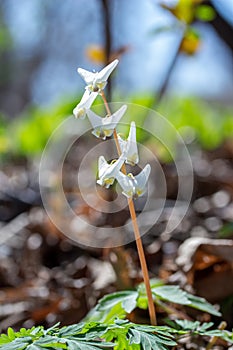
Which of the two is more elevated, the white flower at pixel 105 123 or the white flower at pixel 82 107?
the white flower at pixel 82 107

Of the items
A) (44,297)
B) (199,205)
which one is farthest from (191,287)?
(199,205)

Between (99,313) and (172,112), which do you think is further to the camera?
(172,112)

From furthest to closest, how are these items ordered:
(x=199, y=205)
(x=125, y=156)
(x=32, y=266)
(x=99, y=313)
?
(x=199, y=205), (x=32, y=266), (x=99, y=313), (x=125, y=156)

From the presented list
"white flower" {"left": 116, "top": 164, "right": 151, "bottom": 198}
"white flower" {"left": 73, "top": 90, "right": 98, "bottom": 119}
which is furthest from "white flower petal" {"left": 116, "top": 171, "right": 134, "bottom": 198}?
"white flower" {"left": 73, "top": 90, "right": 98, "bottom": 119}

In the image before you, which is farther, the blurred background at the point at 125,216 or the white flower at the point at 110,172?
the blurred background at the point at 125,216

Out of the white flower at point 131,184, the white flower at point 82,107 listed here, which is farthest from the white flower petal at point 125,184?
the white flower at point 82,107

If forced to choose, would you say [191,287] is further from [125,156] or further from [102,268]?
[125,156]

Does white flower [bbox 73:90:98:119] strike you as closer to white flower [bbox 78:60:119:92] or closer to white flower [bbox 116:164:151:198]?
white flower [bbox 78:60:119:92]

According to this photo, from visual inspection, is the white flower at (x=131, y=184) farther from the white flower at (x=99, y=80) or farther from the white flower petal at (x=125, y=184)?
the white flower at (x=99, y=80)

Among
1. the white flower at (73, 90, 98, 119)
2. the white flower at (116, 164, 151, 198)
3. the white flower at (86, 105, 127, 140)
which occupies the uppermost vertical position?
the white flower at (73, 90, 98, 119)
